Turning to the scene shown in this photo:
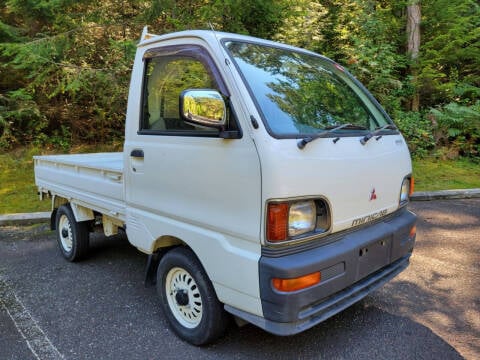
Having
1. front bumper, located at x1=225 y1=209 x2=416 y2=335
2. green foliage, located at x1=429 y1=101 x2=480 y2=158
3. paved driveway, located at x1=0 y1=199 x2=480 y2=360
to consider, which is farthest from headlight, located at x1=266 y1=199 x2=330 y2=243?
green foliage, located at x1=429 y1=101 x2=480 y2=158

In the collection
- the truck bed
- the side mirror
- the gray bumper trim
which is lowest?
the gray bumper trim

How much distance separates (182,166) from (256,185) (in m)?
0.72

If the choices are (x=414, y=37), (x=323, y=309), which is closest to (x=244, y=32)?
(x=414, y=37)

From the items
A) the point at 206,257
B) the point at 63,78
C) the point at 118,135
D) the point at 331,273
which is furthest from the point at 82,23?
the point at 331,273

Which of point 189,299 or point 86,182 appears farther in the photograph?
point 86,182

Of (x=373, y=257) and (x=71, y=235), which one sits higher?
(x=373, y=257)

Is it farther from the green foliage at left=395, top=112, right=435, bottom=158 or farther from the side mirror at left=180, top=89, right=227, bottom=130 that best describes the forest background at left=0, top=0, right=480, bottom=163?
the side mirror at left=180, top=89, right=227, bottom=130

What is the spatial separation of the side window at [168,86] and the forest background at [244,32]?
481cm

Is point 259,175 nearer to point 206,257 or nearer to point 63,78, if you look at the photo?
point 206,257

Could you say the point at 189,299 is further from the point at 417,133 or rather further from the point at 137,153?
the point at 417,133

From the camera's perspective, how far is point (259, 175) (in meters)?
2.33

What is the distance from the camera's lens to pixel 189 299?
3041 mm

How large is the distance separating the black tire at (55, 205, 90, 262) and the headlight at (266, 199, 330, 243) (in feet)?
10.3

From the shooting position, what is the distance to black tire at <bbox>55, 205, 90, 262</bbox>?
4.68 metres
